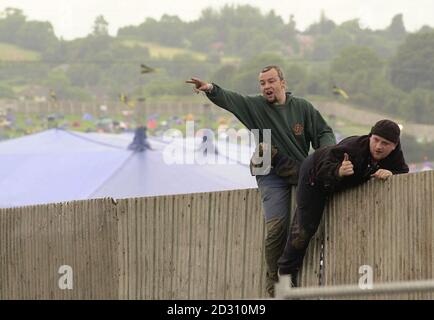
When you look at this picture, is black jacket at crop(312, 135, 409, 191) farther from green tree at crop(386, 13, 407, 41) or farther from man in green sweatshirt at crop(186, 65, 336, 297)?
green tree at crop(386, 13, 407, 41)

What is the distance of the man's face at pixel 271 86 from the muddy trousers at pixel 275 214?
59 cm

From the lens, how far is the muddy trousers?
9.01 meters

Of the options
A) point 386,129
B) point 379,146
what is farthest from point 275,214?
point 386,129

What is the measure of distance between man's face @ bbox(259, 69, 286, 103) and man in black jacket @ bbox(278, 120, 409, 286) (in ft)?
2.55

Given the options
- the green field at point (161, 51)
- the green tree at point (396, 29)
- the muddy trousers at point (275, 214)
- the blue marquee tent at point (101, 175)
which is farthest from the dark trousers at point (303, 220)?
the green tree at point (396, 29)

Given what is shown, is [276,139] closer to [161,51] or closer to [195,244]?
[195,244]

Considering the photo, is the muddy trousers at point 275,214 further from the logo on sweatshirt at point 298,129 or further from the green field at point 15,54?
the green field at point 15,54

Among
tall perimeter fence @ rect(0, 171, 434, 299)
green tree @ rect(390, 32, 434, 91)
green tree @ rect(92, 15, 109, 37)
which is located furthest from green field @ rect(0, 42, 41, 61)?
tall perimeter fence @ rect(0, 171, 434, 299)

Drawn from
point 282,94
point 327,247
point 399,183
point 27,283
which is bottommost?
point 27,283

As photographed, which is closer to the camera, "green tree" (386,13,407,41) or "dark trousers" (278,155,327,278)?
"dark trousers" (278,155,327,278)
